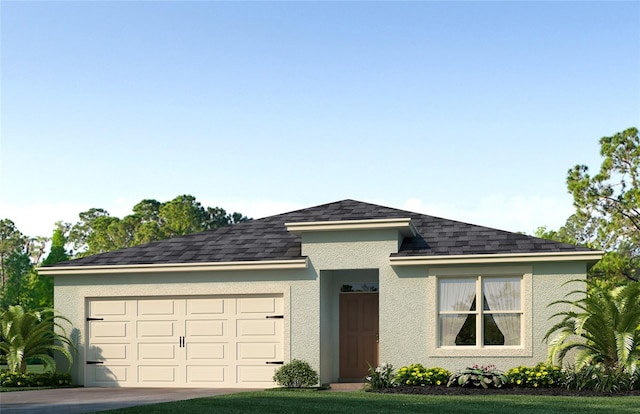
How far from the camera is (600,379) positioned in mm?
16859

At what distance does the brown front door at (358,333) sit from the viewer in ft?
70.5

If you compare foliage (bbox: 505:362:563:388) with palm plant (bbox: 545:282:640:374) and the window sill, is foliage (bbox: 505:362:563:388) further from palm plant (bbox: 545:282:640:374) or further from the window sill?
the window sill

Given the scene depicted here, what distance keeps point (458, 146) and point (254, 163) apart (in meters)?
10.4

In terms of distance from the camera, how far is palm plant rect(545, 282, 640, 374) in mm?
17016

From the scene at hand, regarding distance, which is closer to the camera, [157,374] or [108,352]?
[157,374]

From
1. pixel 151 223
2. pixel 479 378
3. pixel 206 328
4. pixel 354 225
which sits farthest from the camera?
pixel 151 223

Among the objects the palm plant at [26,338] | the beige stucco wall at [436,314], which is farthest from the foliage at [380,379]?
the palm plant at [26,338]

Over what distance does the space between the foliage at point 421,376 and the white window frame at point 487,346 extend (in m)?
0.67

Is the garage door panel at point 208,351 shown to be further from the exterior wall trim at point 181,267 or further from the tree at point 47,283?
the tree at point 47,283

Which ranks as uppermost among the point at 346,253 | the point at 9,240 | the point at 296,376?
the point at 9,240

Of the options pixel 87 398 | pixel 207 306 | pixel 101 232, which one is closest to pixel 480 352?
pixel 207 306

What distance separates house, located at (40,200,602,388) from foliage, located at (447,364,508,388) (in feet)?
3.09

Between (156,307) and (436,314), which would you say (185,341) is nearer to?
(156,307)

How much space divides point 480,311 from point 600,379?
Answer: 10.0 ft
